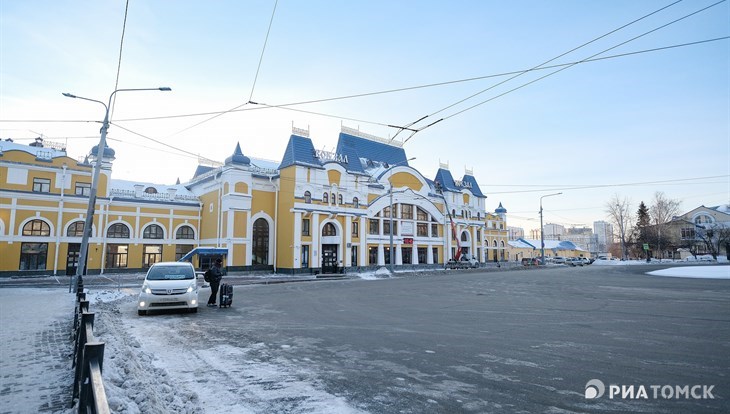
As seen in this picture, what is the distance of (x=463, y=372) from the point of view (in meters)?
6.02

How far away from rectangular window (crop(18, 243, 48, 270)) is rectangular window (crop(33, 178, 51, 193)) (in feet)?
15.9

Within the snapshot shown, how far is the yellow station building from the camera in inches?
1366

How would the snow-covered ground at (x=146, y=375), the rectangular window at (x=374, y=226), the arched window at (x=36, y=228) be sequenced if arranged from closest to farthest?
the snow-covered ground at (x=146, y=375), the arched window at (x=36, y=228), the rectangular window at (x=374, y=226)

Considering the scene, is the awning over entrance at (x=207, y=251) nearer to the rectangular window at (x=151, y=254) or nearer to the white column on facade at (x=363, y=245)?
the rectangular window at (x=151, y=254)

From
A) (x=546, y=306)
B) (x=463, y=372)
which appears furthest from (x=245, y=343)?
(x=546, y=306)

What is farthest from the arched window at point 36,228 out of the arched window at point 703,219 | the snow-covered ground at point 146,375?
the arched window at point 703,219

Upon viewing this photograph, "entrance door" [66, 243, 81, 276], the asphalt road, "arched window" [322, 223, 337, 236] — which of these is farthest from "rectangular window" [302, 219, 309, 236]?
the asphalt road

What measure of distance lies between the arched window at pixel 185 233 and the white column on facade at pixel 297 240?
12.8 m

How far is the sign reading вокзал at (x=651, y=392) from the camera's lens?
489 cm

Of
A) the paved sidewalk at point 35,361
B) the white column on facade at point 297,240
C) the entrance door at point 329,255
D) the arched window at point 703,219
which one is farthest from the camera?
Answer: the arched window at point 703,219

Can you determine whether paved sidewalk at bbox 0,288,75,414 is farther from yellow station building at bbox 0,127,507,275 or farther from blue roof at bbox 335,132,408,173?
blue roof at bbox 335,132,408,173

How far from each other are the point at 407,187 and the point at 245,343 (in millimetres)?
45307

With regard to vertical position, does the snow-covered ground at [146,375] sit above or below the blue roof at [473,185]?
below

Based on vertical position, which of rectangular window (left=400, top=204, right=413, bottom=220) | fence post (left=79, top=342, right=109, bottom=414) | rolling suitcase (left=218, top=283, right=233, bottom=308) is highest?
rectangular window (left=400, top=204, right=413, bottom=220)
